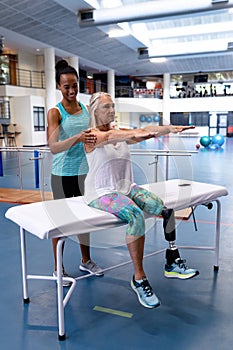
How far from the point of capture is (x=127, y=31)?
11945mm

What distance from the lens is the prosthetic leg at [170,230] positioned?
5.88 feet

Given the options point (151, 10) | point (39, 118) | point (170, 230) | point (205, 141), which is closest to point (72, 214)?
point (170, 230)

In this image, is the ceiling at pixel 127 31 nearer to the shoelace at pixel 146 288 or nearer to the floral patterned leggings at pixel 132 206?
the floral patterned leggings at pixel 132 206

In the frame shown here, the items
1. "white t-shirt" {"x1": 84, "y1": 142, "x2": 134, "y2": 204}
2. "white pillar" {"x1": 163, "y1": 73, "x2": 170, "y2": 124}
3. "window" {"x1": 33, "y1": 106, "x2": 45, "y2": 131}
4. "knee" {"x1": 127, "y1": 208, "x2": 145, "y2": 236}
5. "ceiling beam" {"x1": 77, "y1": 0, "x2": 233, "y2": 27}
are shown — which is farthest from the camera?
"white pillar" {"x1": 163, "y1": 73, "x2": 170, "y2": 124}

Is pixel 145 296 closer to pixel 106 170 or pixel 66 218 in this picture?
pixel 66 218

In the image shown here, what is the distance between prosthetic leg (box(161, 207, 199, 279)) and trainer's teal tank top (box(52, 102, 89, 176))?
0.57 m

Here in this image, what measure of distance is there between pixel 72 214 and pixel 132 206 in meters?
0.31

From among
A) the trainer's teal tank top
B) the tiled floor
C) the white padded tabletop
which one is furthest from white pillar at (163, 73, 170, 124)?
the trainer's teal tank top

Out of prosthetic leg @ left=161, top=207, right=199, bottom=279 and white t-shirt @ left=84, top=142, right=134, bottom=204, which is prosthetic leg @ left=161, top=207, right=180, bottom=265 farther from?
white t-shirt @ left=84, top=142, right=134, bottom=204

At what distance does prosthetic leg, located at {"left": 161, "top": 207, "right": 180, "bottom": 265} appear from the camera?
1.79m

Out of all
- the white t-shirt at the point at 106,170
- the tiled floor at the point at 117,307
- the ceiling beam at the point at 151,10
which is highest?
the ceiling beam at the point at 151,10

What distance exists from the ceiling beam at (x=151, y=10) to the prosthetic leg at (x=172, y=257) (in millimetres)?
8420

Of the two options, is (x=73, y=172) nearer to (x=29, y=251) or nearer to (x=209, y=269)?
(x=29, y=251)

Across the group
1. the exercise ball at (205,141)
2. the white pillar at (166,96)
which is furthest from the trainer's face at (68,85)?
the white pillar at (166,96)
